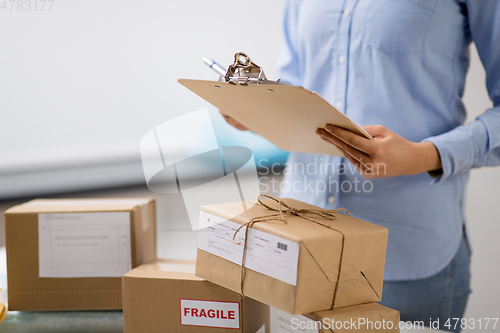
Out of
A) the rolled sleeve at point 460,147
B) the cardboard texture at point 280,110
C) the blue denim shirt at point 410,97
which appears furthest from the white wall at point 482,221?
the cardboard texture at point 280,110

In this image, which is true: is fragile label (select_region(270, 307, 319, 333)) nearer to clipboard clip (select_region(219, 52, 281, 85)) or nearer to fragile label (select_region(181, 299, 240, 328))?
fragile label (select_region(181, 299, 240, 328))

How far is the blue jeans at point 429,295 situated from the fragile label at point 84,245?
56cm

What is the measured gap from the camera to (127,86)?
7.37 feet

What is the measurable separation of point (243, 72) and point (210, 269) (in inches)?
12.0

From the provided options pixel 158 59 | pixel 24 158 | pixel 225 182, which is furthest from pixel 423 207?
pixel 24 158

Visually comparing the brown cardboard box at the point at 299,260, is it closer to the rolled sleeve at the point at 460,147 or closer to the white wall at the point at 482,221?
the rolled sleeve at the point at 460,147

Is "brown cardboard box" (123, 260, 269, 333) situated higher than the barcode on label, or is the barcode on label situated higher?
the barcode on label

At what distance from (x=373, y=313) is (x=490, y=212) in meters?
1.53

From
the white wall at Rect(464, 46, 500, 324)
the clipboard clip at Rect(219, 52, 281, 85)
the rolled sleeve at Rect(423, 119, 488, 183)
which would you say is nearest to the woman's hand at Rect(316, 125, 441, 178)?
the rolled sleeve at Rect(423, 119, 488, 183)

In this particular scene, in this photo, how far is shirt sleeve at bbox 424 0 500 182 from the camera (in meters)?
0.76

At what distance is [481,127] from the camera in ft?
2.59

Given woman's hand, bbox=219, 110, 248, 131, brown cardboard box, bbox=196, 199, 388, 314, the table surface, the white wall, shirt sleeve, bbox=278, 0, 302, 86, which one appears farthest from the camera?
the white wall

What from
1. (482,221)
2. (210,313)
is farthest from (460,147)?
(482,221)

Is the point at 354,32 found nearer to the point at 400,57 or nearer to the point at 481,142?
the point at 400,57
